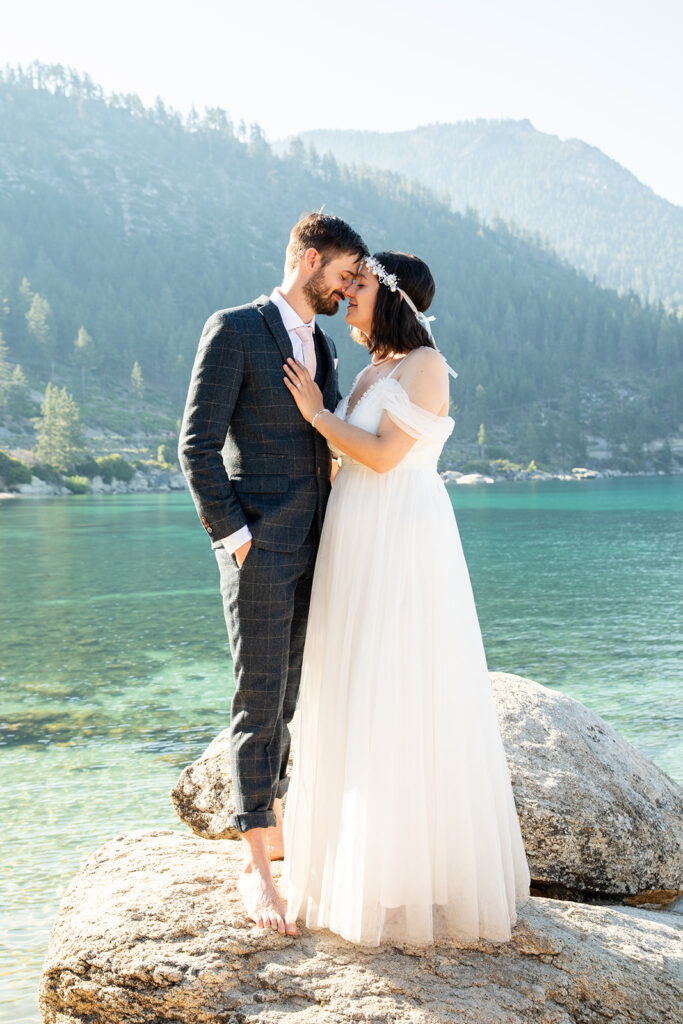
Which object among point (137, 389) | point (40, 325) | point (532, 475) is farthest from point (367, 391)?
point (40, 325)

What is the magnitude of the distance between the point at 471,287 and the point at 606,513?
376ft

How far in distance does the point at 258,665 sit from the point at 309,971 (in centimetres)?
107

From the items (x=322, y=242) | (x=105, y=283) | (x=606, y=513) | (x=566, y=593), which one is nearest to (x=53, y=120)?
(x=105, y=283)

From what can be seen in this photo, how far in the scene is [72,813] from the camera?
7383 millimetres

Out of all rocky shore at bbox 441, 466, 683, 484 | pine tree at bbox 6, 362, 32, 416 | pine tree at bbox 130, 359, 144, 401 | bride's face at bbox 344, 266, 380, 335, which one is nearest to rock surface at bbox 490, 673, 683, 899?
bride's face at bbox 344, 266, 380, 335

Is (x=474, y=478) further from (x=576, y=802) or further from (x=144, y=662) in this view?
(x=576, y=802)

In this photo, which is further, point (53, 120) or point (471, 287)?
point (53, 120)

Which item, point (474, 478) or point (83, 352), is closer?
point (474, 478)

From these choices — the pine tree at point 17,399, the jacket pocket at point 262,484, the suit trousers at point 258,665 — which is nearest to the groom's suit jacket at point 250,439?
the jacket pocket at point 262,484

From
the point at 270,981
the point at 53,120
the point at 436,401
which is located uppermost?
the point at 53,120

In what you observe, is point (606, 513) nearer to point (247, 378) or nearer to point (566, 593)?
point (566, 593)

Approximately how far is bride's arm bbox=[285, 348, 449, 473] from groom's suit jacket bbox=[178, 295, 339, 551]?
0.08 metres

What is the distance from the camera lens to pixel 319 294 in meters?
3.63

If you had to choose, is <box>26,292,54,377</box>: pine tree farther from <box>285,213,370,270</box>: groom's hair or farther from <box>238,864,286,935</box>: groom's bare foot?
<box>238,864,286,935</box>: groom's bare foot
